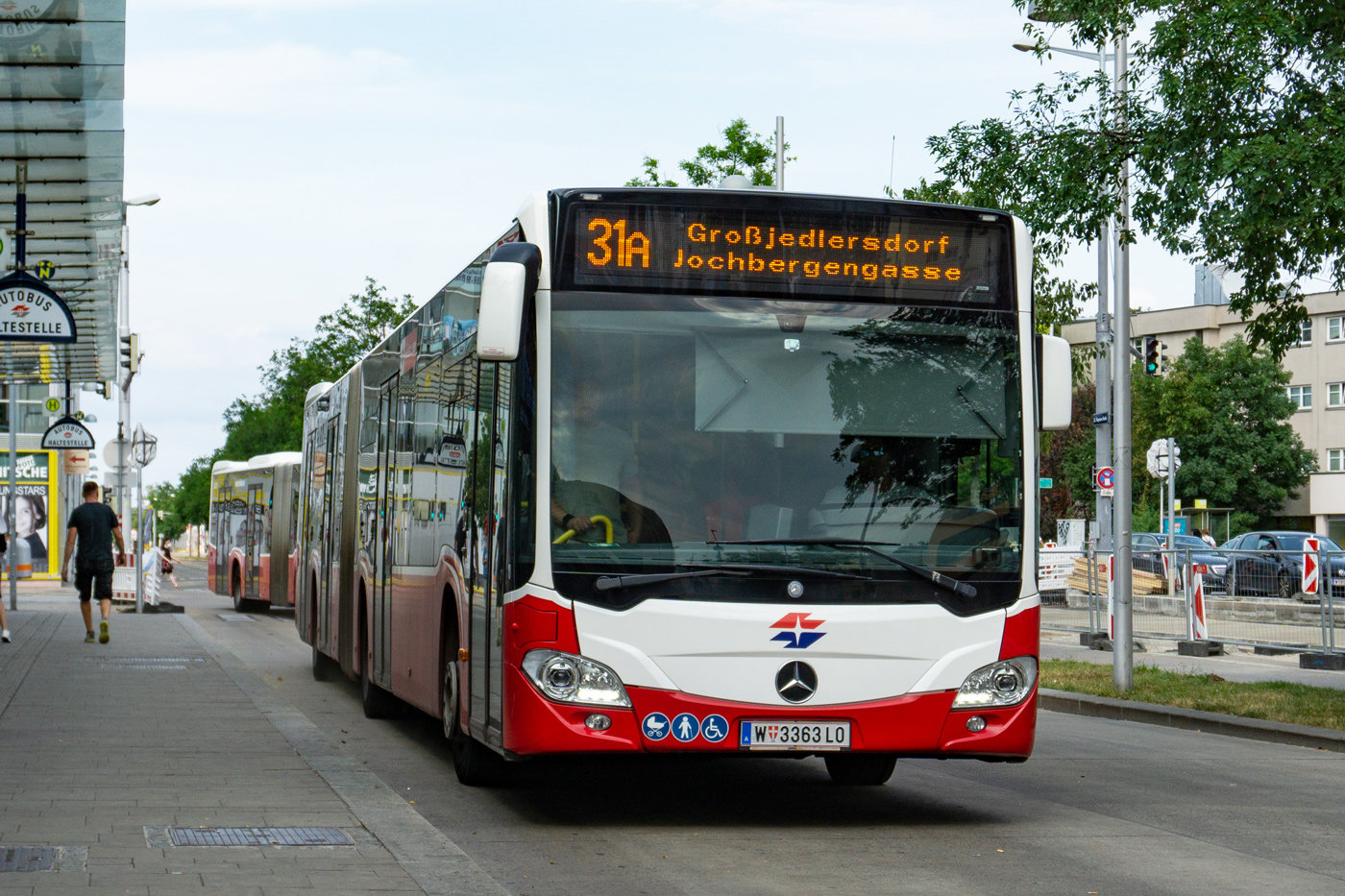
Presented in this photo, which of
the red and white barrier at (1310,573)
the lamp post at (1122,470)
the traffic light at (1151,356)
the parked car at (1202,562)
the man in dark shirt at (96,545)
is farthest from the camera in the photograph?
the traffic light at (1151,356)

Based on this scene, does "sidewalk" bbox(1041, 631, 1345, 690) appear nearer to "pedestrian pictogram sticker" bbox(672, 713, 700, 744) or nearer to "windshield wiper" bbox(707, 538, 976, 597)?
"windshield wiper" bbox(707, 538, 976, 597)

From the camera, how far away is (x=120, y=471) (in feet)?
100

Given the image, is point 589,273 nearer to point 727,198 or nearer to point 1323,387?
point 727,198

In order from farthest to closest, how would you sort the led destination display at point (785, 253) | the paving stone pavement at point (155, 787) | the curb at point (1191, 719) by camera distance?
1. the curb at point (1191, 719)
2. the led destination display at point (785, 253)
3. the paving stone pavement at point (155, 787)

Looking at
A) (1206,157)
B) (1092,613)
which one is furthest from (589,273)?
(1092,613)

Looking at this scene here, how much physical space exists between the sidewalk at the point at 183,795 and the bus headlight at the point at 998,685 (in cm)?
247

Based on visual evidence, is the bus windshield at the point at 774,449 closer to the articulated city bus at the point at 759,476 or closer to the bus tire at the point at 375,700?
the articulated city bus at the point at 759,476

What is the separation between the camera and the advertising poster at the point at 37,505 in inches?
→ 1971

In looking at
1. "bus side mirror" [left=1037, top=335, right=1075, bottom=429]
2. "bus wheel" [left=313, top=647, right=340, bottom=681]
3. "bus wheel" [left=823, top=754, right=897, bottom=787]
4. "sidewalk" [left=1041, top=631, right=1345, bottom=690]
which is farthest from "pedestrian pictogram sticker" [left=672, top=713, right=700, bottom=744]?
"sidewalk" [left=1041, top=631, right=1345, bottom=690]

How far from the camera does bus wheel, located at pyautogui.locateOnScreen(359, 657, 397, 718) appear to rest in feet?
45.1

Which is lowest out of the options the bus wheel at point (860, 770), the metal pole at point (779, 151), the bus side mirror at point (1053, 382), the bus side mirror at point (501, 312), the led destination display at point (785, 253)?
the bus wheel at point (860, 770)

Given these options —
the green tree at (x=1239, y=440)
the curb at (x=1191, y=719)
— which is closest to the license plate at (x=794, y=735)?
the curb at (x=1191, y=719)

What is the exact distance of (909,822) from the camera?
8688mm

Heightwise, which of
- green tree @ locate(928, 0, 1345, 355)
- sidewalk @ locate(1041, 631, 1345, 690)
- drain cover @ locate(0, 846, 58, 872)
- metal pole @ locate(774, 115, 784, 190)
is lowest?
sidewalk @ locate(1041, 631, 1345, 690)
